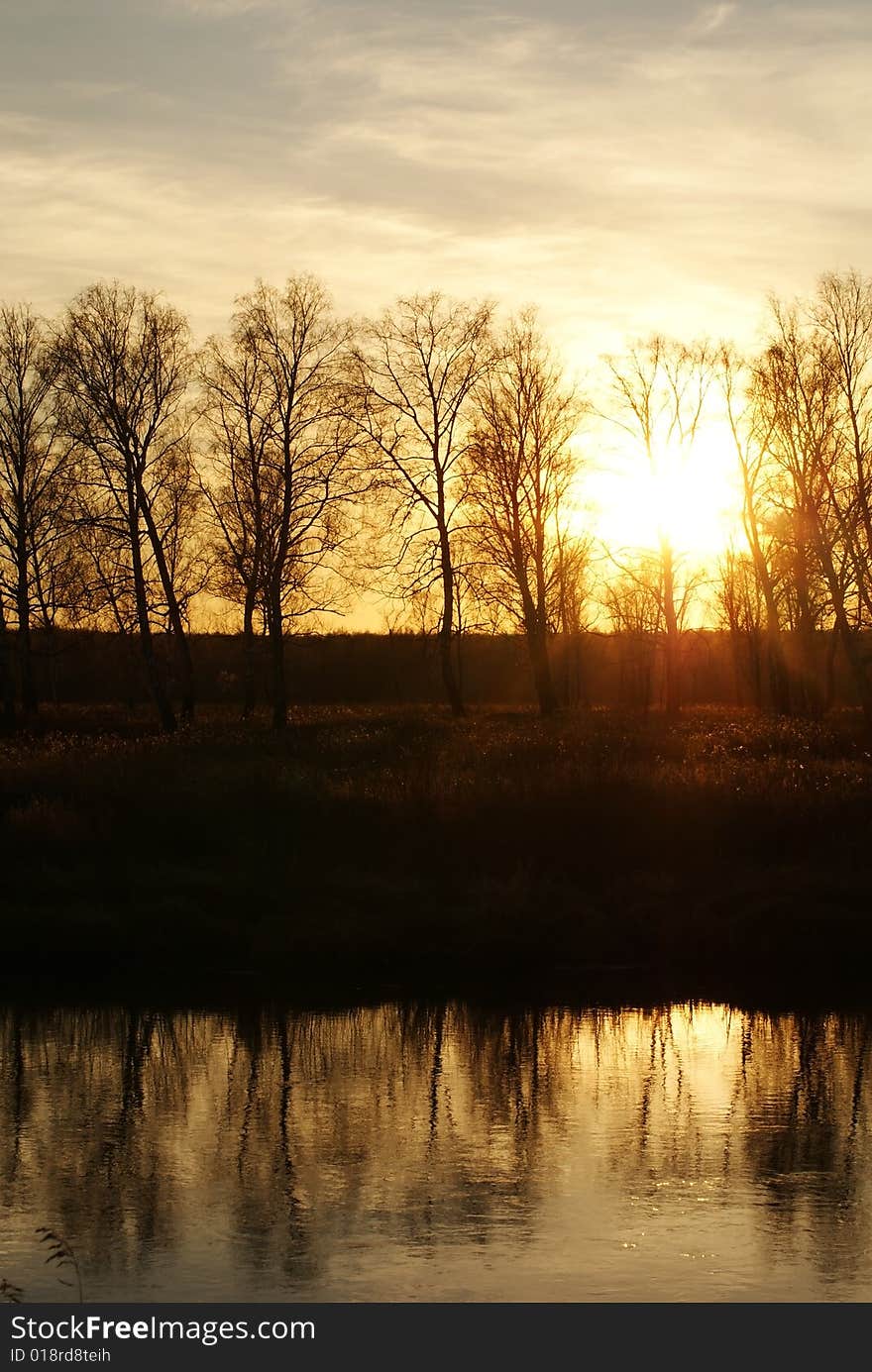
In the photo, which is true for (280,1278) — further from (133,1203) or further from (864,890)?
(864,890)

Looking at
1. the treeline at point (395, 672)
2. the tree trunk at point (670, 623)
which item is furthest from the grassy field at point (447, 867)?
the treeline at point (395, 672)

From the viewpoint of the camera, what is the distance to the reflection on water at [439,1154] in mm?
9164

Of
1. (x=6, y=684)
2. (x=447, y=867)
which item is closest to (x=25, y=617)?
(x=6, y=684)

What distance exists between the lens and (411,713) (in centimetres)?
4450

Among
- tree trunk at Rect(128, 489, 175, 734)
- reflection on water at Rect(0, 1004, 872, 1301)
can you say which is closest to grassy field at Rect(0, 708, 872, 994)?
reflection on water at Rect(0, 1004, 872, 1301)

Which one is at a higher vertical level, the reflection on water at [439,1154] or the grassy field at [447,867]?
the grassy field at [447,867]

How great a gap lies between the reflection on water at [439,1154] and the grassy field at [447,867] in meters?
2.58

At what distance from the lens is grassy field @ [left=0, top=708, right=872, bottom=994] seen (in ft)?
65.8

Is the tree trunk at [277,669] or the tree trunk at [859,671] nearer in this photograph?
the tree trunk at [277,669]

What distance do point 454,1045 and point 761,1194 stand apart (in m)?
5.62

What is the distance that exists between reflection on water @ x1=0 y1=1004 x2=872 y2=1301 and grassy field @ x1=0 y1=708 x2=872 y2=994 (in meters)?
2.58

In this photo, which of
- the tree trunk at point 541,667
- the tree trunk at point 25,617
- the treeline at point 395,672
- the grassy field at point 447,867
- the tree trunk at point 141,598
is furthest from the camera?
the treeline at point 395,672

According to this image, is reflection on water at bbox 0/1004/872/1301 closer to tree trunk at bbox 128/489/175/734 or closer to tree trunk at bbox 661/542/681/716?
tree trunk at bbox 128/489/175/734

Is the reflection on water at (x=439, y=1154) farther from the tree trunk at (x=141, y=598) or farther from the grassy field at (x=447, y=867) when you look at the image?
the tree trunk at (x=141, y=598)
